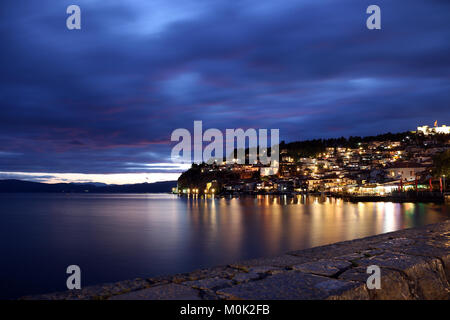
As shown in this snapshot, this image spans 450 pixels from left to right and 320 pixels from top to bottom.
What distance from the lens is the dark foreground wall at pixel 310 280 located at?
3770 mm

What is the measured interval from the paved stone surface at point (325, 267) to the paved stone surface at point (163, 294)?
163cm

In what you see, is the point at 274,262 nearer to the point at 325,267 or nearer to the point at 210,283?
the point at 325,267

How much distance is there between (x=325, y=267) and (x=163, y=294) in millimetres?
2262

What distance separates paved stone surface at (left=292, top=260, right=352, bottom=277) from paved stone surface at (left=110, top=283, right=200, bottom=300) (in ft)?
5.36

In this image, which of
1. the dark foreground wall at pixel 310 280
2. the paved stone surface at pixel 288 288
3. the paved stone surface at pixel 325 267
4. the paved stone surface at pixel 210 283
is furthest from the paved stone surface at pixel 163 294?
the paved stone surface at pixel 325 267

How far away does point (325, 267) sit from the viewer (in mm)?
4793

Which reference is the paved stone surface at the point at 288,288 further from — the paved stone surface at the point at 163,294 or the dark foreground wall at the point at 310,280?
the paved stone surface at the point at 163,294

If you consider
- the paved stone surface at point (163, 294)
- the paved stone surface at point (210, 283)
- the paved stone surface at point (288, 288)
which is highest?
the paved stone surface at point (288, 288)

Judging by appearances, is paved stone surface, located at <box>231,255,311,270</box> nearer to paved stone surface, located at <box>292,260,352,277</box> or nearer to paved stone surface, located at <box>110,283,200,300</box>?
paved stone surface, located at <box>292,260,352,277</box>

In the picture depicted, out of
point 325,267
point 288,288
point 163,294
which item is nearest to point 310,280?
point 288,288

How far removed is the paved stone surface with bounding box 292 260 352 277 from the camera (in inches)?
178

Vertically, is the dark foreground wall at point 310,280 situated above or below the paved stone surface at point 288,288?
below

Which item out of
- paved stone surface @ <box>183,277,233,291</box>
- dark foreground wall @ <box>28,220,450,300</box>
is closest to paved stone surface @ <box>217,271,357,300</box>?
dark foreground wall @ <box>28,220,450,300</box>
